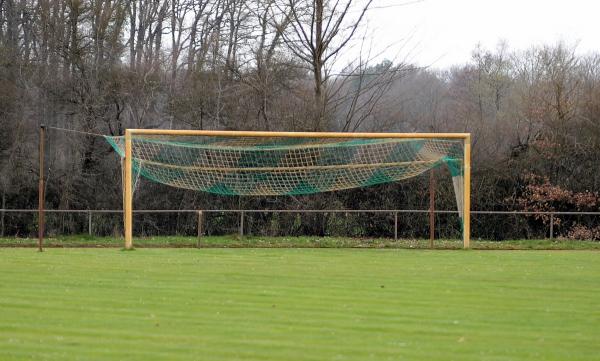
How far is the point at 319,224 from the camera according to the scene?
1057 inches

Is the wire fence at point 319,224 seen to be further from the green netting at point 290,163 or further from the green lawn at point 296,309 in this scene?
the green lawn at point 296,309

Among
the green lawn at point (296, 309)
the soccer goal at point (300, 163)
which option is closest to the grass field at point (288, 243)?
the soccer goal at point (300, 163)

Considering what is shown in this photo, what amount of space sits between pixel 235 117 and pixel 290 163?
7.38 metres

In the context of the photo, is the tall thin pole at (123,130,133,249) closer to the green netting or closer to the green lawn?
the green netting

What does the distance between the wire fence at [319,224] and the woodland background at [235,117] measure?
0.05 metres

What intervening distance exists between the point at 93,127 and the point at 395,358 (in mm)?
23542

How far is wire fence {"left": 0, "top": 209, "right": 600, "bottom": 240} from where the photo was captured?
26.7 m

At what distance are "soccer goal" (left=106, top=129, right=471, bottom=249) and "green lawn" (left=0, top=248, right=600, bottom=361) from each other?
4758 mm

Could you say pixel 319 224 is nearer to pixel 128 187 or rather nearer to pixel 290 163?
pixel 290 163

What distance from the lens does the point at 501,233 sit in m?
27.3

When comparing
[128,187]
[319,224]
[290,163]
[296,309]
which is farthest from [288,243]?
[296,309]

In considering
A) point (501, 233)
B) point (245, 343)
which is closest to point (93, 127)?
point (501, 233)

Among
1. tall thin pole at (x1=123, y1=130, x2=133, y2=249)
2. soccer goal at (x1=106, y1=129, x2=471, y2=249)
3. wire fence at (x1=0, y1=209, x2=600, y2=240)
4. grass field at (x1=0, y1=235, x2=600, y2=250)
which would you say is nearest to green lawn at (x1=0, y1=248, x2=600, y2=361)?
tall thin pole at (x1=123, y1=130, x2=133, y2=249)

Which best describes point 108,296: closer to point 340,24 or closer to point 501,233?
point 501,233
